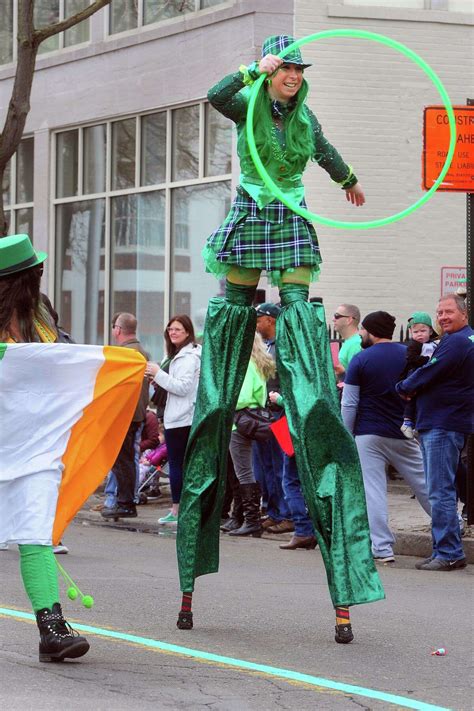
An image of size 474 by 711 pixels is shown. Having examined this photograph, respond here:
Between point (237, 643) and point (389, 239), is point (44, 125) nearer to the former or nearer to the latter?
point (389, 239)

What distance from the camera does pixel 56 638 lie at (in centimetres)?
601

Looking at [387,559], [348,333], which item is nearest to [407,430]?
[387,559]

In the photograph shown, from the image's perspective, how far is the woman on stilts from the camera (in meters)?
6.76

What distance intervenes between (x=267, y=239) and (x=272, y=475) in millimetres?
6413

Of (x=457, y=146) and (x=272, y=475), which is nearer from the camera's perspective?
(x=457, y=146)

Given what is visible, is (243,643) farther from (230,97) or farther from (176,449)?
(176,449)

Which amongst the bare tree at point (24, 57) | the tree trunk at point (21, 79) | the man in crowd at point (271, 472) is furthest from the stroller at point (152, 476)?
the bare tree at point (24, 57)

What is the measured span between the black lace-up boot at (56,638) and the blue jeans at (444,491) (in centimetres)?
503

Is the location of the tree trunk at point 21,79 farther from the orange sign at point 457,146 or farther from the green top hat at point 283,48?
the green top hat at point 283,48

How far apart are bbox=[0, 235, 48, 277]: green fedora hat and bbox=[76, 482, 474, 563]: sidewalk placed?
578cm

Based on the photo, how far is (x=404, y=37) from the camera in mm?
19328

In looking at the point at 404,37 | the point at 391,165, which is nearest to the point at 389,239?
the point at 391,165

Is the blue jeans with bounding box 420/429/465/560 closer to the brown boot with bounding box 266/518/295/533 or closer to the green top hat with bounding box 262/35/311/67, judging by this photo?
the brown boot with bounding box 266/518/295/533

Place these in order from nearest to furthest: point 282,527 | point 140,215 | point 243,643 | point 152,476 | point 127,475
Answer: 1. point 243,643
2. point 282,527
3. point 127,475
4. point 152,476
5. point 140,215
